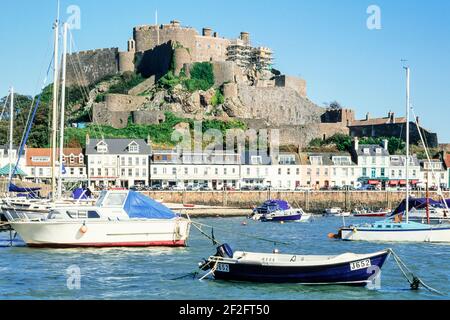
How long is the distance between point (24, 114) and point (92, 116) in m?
7.10

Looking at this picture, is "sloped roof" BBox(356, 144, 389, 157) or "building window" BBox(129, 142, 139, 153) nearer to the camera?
"building window" BBox(129, 142, 139, 153)

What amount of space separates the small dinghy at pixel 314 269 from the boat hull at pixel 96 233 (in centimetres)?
845

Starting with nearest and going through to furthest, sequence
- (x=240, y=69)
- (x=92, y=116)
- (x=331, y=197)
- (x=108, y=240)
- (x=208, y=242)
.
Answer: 1. (x=108, y=240)
2. (x=208, y=242)
3. (x=331, y=197)
4. (x=92, y=116)
5. (x=240, y=69)

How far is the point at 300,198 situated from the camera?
70.2 meters

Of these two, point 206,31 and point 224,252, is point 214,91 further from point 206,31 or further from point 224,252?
point 224,252

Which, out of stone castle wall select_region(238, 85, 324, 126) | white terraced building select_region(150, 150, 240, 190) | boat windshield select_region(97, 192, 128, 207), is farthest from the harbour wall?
boat windshield select_region(97, 192, 128, 207)

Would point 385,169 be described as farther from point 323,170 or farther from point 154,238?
point 154,238

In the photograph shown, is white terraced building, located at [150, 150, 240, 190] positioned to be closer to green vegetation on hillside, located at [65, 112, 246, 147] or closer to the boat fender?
green vegetation on hillside, located at [65, 112, 246, 147]

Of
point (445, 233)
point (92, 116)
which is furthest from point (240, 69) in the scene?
point (445, 233)

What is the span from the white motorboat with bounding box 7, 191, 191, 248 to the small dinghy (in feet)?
27.9

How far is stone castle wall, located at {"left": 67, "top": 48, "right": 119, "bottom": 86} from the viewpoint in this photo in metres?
97.3

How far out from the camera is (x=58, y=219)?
30.6 metres

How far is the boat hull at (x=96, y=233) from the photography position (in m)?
30.3

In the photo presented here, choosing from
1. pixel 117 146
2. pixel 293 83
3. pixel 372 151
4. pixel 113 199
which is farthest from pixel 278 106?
pixel 113 199
